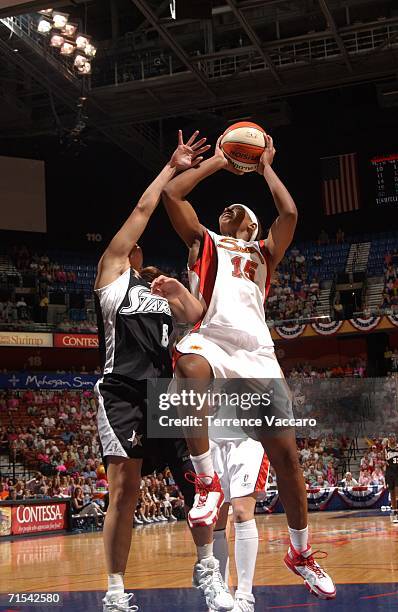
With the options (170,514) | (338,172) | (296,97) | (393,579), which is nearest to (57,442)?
(170,514)

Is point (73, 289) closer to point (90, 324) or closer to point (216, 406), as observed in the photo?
point (90, 324)

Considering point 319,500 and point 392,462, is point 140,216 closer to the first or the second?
point 392,462

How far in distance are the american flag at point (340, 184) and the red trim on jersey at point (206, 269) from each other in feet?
48.3

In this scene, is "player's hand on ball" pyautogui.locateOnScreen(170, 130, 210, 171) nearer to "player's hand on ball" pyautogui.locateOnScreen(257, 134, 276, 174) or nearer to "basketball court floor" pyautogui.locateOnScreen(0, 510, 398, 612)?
"player's hand on ball" pyautogui.locateOnScreen(257, 134, 276, 174)

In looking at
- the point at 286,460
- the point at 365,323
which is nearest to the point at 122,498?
the point at 286,460

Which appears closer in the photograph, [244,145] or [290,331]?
[244,145]

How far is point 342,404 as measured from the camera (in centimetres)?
519

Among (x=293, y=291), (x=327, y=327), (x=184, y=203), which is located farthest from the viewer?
(x=293, y=291)

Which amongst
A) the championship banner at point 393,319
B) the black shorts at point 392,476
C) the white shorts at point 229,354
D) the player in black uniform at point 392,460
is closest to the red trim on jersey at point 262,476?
the white shorts at point 229,354

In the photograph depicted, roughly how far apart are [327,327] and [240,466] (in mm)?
11856

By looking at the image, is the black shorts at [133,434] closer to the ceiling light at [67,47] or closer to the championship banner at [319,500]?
the ceiling light at [67,47]

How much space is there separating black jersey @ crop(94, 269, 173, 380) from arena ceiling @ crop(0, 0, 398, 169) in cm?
1184

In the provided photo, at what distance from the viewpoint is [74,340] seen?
1903cm

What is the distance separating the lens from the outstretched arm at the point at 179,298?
404cm
